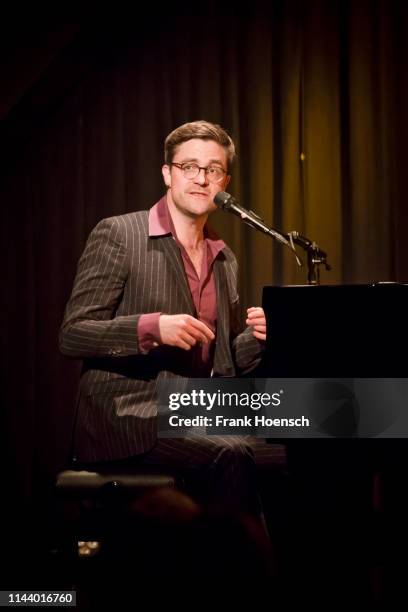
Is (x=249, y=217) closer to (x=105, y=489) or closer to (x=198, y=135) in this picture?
(x=198, y=135)

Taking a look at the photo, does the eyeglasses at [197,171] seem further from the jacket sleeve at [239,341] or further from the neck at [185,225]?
the jacket sleeve at [239,341]

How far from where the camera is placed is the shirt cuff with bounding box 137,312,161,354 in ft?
6.02

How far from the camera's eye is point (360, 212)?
287 cm

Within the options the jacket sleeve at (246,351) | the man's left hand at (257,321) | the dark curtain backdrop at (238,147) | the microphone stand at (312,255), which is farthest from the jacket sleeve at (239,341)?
the dark curtain backdrop at (238,147)

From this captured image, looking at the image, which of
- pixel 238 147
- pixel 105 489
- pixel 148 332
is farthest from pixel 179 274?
pixel 238 147

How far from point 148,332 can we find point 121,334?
0.08 metres

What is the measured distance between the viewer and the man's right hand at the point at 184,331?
1767 mm

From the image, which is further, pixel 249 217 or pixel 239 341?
pixel 239 341

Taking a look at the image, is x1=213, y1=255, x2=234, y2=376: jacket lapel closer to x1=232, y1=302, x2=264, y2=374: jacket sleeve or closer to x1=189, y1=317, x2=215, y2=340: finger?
x1=232, y1=302, x2=264, y2=374: jacket sleeve

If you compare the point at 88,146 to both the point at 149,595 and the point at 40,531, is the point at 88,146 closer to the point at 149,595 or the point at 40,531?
the point at 40,531

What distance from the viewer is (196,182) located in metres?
2.13

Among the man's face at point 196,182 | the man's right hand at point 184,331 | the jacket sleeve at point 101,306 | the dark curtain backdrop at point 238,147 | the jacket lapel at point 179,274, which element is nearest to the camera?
the man's right hand at point 184,331

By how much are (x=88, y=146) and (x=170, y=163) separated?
32.5 inches

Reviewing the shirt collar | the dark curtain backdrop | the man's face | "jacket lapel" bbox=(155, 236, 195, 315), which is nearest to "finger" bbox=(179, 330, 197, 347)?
"jacket lapel" bbox=(155, 236, 195, 315)
